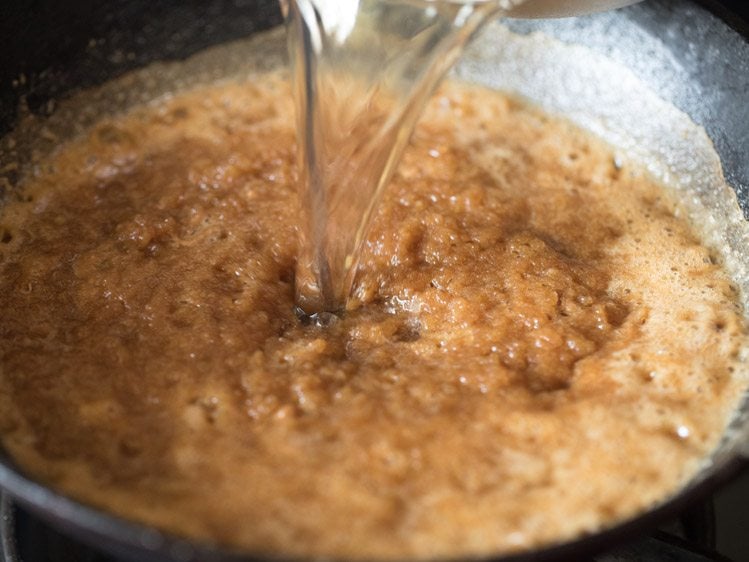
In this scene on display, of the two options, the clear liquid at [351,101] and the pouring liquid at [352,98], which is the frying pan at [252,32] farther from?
the clear liquid at [351,101]

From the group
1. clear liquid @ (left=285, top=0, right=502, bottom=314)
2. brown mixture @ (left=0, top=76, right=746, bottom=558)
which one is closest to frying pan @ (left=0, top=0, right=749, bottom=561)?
brown mixture @ (left=0, top=76, right=746, bottom=558)

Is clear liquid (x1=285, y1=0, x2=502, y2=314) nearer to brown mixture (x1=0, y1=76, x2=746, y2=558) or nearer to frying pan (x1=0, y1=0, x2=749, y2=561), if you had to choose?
brown mixture (x1=0, y1=76, x2=746, y2=558)

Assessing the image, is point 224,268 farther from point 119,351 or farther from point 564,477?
point 564,477

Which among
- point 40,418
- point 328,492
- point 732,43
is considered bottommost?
point 40,418

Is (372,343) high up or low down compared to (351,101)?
down

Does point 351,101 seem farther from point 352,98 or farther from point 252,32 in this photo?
point 252,32

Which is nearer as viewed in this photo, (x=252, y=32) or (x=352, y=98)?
(x=352, y=98)

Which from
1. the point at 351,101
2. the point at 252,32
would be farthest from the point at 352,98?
the point at 252,32

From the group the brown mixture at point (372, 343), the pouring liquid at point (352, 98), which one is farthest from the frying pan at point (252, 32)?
the pouring liquid at point (352, 98)

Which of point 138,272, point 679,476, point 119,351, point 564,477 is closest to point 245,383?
point 119,351
